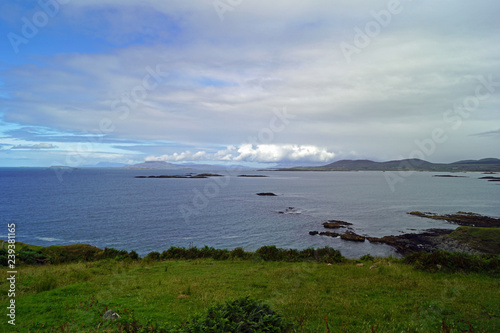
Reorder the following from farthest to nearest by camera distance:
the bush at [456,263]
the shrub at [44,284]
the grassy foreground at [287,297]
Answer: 1. the bush at [456,263]
2. the shrub at [44,284]
3. the grassy foreground at [287,297]

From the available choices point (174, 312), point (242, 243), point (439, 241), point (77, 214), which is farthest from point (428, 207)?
point (77, 214)

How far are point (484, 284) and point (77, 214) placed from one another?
236 feet

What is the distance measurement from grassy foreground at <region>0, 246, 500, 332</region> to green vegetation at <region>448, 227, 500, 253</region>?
2583 cm

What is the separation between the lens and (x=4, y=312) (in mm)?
9797

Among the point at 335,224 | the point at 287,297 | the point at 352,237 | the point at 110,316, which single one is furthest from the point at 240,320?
the point at 335,224

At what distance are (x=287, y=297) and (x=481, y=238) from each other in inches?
1548

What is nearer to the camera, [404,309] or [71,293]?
[404,309]

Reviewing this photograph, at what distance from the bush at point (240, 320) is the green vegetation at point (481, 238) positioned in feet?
131

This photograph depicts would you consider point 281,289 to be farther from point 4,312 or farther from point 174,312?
point 4,312

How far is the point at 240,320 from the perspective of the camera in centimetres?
605

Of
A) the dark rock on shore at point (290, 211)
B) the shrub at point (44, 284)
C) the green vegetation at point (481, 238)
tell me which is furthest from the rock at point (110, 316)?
the dark rock on shore at point (290, 211)

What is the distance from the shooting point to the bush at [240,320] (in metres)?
5.69

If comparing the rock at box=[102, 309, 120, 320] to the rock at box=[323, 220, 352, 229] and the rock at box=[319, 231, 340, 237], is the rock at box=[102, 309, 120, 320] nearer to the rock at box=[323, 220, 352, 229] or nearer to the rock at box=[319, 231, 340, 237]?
the rock at box=[319, 231, 340, 237]

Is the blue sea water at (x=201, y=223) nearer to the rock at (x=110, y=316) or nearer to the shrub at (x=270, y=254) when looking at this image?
the shrub at (x=270, y=254)
